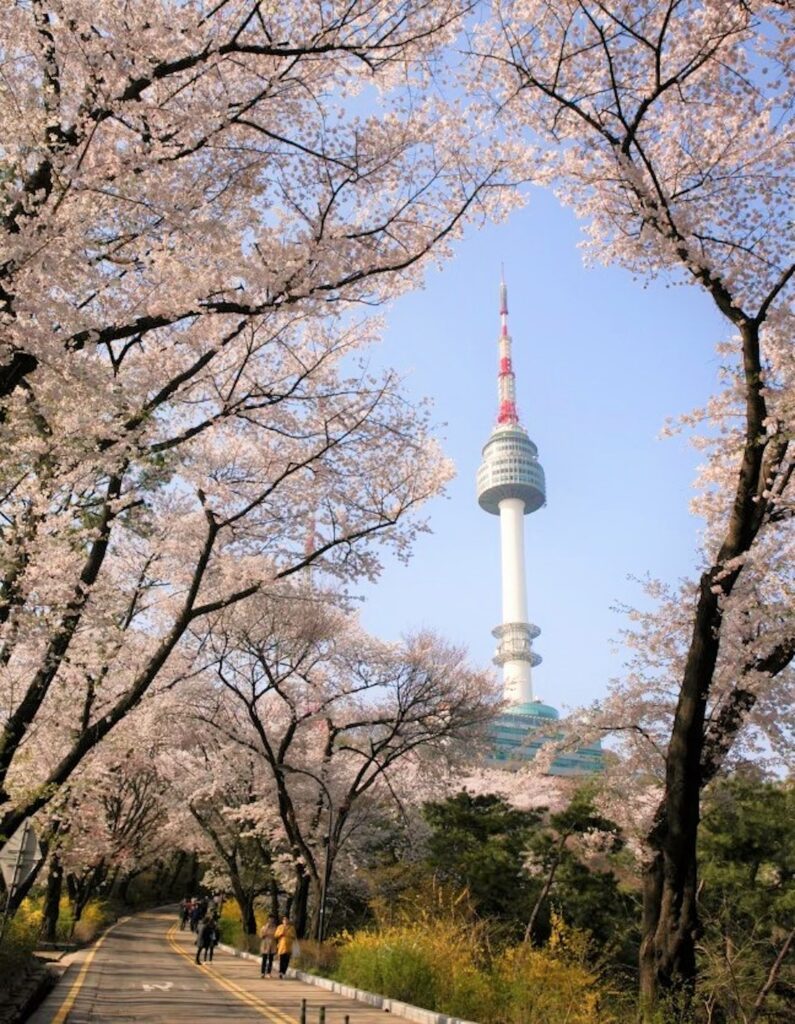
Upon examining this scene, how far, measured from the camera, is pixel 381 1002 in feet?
43.7

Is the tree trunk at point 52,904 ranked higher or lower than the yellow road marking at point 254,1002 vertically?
higher

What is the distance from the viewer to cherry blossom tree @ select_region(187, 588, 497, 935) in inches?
928

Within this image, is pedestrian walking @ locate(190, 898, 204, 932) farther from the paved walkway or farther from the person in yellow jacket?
the person in yellow jacket

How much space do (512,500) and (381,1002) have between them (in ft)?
584

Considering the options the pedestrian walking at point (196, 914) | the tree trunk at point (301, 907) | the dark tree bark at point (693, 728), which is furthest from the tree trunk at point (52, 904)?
the dark tree bark at point (693, 728)

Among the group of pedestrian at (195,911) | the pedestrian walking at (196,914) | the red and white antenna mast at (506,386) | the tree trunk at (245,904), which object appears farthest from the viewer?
the red and white antenna mast at (506,386)

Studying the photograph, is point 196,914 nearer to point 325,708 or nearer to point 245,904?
point 245,904

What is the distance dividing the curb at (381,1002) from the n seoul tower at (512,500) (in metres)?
163

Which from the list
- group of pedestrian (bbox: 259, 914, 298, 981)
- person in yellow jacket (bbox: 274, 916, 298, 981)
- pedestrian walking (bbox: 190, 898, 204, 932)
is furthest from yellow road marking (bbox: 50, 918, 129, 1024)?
pedestrian walking (bbox: 190, 898, 204, 932)

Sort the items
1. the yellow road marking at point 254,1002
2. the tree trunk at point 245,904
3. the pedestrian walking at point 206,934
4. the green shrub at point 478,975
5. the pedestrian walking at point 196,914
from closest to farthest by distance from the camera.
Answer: the green shrub at point 478,975 < the yellow road marking at point 254,1002 < the pedestrian walking at point 206,934 < the tree trunk at point 245,904 < the pedestrian walking at point 196,914

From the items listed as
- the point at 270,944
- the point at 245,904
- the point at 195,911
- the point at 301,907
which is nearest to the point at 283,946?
the point at 270,944

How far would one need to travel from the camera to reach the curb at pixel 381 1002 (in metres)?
11.1

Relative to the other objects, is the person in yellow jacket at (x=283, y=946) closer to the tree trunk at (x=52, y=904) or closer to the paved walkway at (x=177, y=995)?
the paved walkway at (x=177, y=995)

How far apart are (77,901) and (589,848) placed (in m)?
21.2
